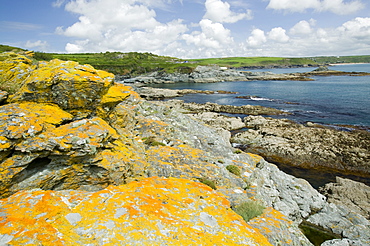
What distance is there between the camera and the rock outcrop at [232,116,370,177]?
83.5ft

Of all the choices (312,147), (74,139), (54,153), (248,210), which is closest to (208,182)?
(248,210)

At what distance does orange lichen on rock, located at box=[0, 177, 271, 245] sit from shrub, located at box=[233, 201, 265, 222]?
1.31 m

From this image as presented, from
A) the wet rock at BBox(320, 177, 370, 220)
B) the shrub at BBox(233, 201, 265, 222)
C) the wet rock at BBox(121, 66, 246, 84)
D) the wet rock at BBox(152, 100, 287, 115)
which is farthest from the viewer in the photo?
the wet rock at BBox(121, 66, 246, 84)

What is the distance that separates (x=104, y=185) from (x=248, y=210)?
6669 millimetres

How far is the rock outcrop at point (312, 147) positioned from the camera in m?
25.5

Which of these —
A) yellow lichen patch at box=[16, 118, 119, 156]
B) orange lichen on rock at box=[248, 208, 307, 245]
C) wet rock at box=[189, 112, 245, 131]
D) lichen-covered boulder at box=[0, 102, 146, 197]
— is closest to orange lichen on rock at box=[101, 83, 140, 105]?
lichen-covered boulder at box=[0, 102, 146, 197]

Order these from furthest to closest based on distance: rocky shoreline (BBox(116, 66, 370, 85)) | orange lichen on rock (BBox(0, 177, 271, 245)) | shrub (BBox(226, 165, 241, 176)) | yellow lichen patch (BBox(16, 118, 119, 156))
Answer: rocky shoreline (BBox(116, 66, 370, 85))
shrub (BBox(226, 165, 241, 176))
yellow lichen patch (BBox(16, 118, 119, 156))
orange lichen on rock (BBox(0, 177, 271, 245))

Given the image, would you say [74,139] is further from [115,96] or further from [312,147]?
[312,147]

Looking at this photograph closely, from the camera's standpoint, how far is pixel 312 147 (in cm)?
2862

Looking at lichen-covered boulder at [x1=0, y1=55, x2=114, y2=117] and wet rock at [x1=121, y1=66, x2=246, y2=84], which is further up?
wet rock at [x1=121, y1=66, x2=246, y2=84]

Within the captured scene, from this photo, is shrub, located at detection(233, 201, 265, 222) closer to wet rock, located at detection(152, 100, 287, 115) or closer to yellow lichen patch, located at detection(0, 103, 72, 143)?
yellow lichen patch, located at detection(0, 103, 72, 143)

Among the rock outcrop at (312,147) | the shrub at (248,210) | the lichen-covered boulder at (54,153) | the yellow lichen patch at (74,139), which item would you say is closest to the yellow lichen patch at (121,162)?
the lichen-covered boulder at (54,153)

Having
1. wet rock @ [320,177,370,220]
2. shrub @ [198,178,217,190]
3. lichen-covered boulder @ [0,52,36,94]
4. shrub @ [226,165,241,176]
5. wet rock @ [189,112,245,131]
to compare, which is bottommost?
wet rock @ [320,177,370,220]

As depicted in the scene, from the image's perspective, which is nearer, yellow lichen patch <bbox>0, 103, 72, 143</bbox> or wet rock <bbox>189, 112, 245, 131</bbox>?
yellow lichen patch <bbox>0, 103, 72, 143</bbox>
